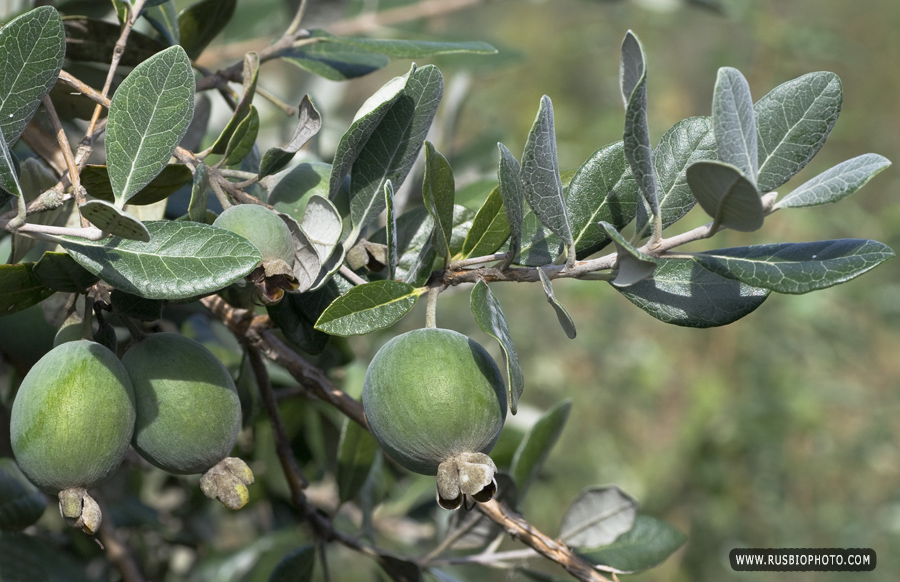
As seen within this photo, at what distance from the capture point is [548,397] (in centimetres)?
354

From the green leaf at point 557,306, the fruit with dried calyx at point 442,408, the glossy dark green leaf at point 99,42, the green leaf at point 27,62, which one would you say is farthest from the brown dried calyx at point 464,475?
the glossy dark green leaf at point 99,42

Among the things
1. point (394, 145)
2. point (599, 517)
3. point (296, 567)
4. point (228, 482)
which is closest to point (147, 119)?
point (394, 145)

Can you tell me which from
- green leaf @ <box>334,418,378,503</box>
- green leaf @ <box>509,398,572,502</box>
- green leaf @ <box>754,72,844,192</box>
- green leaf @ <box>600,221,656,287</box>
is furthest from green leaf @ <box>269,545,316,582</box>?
green leaf @ <box>754,72,844,192</box>

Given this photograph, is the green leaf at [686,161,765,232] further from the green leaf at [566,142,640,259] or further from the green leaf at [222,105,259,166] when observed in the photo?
the green leaf at [222,105,259,166]

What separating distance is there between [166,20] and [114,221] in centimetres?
48

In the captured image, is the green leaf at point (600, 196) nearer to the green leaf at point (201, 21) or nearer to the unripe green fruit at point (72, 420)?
the unripe green fruit at point (72, 420)

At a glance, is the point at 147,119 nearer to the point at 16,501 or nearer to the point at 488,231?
the point at 488,231

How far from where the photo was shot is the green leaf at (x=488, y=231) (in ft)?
2.35

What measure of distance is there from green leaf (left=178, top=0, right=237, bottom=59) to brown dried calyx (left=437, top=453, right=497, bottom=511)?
26.4 inches

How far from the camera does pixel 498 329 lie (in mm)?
626

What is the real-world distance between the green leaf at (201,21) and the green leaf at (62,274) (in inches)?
17.5

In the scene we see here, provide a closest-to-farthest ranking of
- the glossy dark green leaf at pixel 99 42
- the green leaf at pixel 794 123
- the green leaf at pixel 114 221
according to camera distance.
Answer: the green leaf at pixel 114 221 < the green leaf at pixel 794 123 < the glossy dark green leaf at pixel 99 42

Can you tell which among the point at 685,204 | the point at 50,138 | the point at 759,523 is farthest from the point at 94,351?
the point at 759,523

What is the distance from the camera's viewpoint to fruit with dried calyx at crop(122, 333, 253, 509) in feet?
2.07
